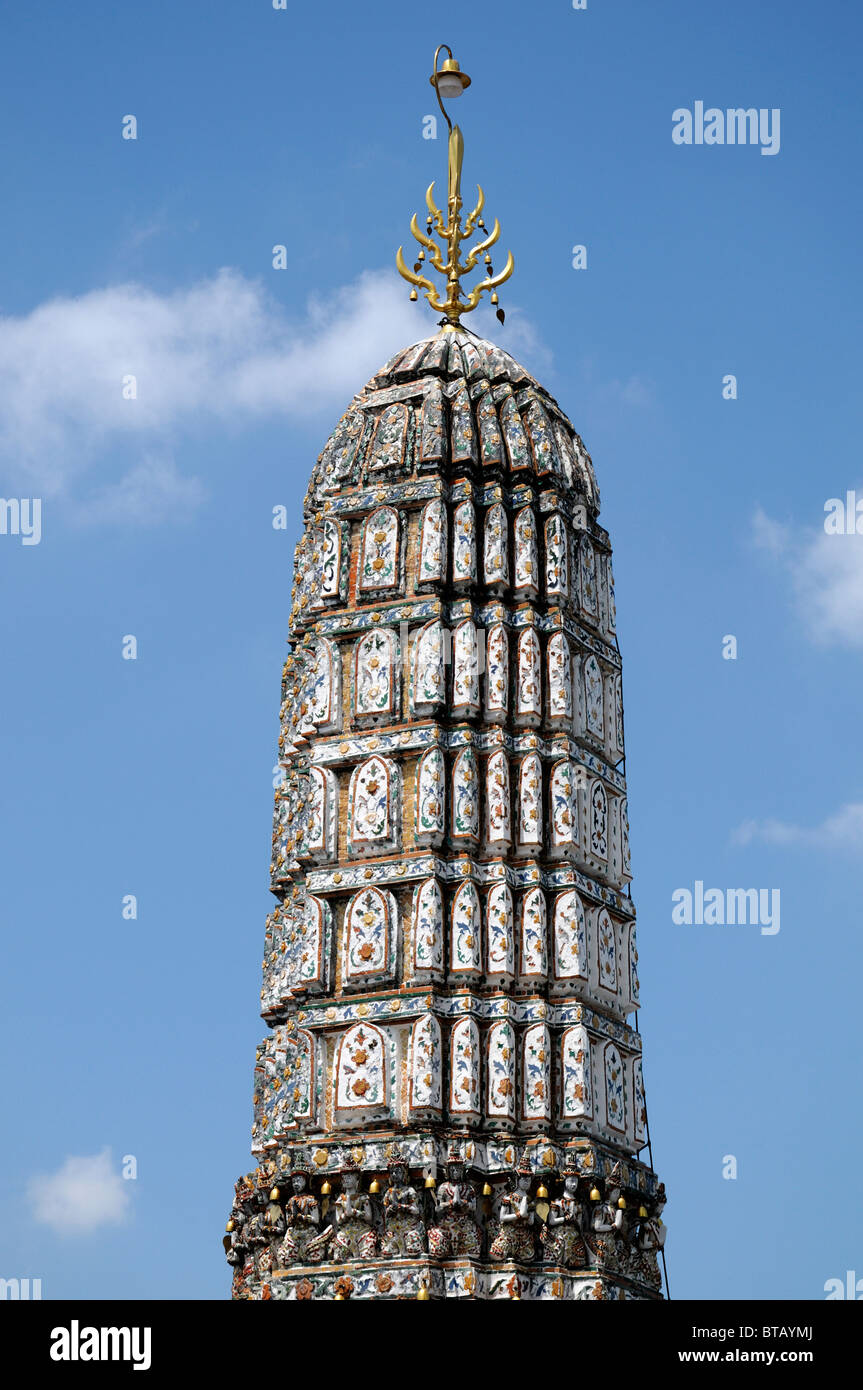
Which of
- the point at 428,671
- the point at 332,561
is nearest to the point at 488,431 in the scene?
the point at 332,561

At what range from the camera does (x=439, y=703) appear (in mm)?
28078

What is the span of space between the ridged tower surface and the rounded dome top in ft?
0.18

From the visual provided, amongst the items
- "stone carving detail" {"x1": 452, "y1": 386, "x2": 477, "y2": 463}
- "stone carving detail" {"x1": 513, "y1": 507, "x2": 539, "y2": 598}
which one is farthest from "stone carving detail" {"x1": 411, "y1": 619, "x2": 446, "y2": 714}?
"stone carving detail" {"x1": 452, "y1": 386, "x2": 477, "y2": 463}

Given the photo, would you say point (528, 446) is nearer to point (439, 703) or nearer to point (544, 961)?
point (439, 703)

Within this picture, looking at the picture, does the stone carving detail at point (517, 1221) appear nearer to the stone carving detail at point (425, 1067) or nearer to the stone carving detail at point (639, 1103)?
the stone carving detail at point (425, 1067)

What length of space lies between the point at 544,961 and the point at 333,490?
8156 mm

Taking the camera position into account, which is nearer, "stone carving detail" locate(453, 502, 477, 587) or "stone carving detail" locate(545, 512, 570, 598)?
"stone carving detail" locate(453, 502, 477, 587)

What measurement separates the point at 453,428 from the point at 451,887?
287 inches

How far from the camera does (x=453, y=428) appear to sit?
3050 centimetres

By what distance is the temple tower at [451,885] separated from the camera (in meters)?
25.6

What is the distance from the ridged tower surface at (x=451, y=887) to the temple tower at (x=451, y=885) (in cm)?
4

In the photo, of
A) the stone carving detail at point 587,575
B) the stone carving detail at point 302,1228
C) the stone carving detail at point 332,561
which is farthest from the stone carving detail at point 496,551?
the stone carving detail at point 302,1228

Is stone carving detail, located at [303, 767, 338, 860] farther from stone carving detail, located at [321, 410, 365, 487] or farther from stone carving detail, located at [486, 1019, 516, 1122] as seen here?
stone carving detail, located at [321, 410, 365, 487]

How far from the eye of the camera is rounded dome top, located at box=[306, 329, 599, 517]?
30062mm
